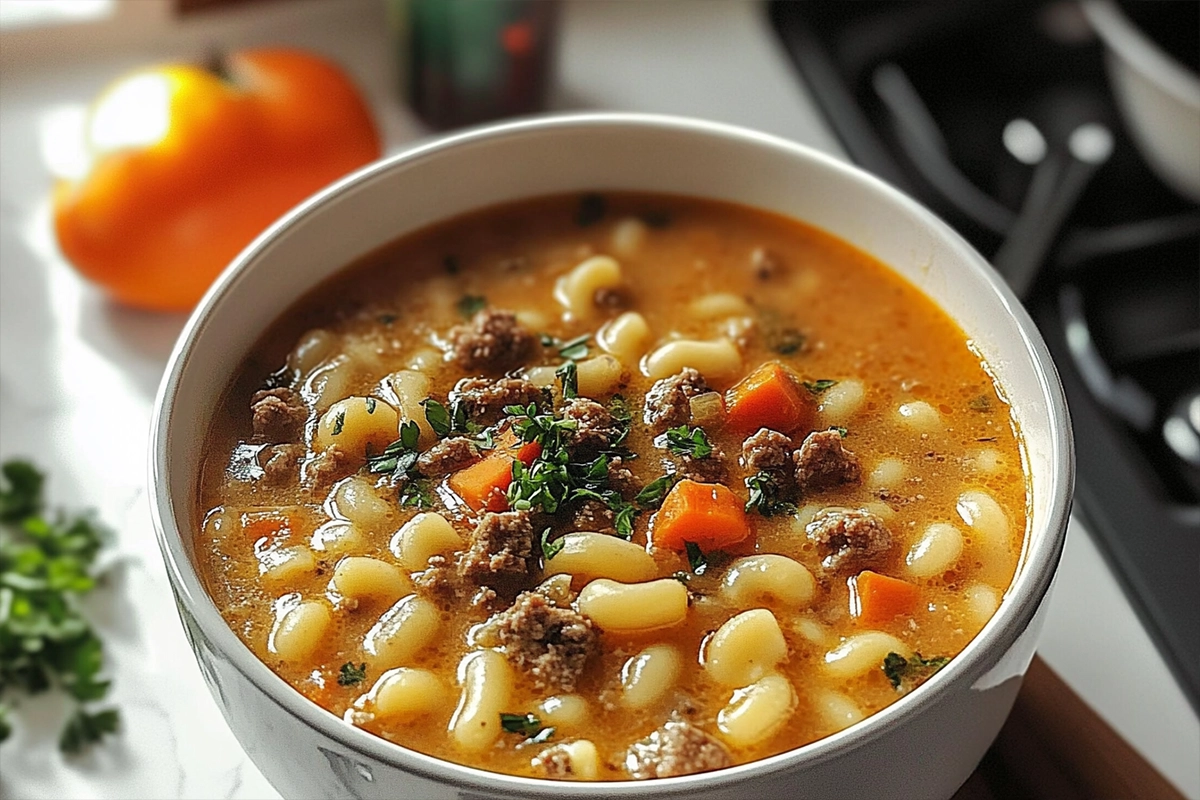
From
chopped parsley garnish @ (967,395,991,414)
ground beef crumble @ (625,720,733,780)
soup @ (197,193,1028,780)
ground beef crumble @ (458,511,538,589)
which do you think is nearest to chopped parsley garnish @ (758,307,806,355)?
soup @ (197,193,1028,780)

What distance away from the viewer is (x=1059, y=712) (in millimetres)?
1684

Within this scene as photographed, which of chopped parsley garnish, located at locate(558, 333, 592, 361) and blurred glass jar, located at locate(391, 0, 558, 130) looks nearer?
chopped parsley garnish, located at locate(558, 333, 592, 361)

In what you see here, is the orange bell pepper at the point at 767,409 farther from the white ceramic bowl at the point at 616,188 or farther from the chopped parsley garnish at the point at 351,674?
the chopped parsley garnish at the point at 351,674

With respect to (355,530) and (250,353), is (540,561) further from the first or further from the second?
(250,353)

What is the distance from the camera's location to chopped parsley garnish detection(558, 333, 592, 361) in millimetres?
1779

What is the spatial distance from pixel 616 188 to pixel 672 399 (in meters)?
0.42

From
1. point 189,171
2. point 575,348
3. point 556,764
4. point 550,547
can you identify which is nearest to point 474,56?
point 189,171

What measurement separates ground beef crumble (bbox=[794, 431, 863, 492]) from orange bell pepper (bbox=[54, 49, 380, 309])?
39.2 inches

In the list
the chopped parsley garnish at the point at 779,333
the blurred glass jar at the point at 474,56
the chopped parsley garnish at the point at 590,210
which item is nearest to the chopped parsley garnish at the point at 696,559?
the chopped parsley garnish at the point at 779,333

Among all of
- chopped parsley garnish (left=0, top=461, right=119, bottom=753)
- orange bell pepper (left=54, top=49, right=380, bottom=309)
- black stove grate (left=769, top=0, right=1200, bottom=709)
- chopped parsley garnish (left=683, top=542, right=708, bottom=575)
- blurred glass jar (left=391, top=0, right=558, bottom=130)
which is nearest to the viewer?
chopped parsley garnish (left=683, top=542, right=708, bottom=575)

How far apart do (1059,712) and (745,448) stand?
47 cm

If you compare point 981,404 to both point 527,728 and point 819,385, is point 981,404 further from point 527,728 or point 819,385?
point 527,728

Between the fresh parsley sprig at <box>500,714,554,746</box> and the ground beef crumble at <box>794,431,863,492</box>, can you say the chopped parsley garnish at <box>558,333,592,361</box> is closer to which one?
the ground beef crumble at <box>794,431,863,492</box>

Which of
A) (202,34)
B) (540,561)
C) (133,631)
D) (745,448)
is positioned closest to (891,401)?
(745,448)
